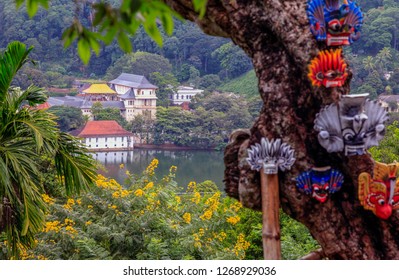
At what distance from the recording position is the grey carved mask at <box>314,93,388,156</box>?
7.40 ft

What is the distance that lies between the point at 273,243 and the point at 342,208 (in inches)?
9.8

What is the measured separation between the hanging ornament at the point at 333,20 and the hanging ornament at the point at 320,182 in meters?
0.40

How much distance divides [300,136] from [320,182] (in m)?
0.16

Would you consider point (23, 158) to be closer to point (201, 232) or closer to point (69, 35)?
point (201, 232)

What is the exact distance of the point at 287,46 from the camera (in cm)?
233

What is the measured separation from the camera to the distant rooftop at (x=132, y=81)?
84.1ft

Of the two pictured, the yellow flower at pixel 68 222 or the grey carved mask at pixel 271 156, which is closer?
the grey carved mask at pixel 271 156

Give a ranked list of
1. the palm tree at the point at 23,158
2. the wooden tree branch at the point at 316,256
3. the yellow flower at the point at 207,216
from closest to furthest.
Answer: the wooden tree branch at the point at 316,256, the palm tree at the point at 23,158, the yellow flower at the point at 207,216

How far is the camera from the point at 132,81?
2631 centimetres

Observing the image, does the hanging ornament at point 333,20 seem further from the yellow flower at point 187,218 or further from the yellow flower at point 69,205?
the yellow flower at point 69,205

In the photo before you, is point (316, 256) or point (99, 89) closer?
point (316, 256)

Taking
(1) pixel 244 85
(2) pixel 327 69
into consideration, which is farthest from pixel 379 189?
(1) pixel 244 85

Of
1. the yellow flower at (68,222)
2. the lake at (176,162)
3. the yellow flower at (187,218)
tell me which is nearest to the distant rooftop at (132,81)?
the lake at (176,162)
